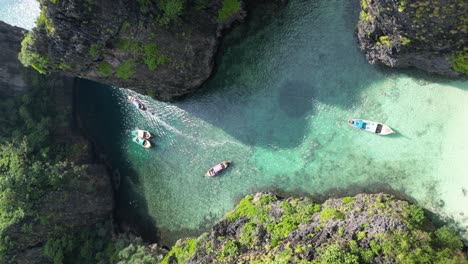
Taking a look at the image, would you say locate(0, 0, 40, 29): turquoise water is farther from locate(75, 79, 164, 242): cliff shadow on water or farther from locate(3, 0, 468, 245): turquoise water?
locate(3, 0, 468, 245): turquoise water

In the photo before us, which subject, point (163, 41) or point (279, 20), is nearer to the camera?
point (163, 41)

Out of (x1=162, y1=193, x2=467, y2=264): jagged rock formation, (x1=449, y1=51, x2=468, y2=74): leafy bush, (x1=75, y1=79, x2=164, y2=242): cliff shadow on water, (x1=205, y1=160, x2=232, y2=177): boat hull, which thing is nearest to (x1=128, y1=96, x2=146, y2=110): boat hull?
(x1=75, y1=79, x2=164, y2=242): cliff shadow on water

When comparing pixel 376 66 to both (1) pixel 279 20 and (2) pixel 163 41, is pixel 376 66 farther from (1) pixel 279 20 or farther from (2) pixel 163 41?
(2) pixel 163 41

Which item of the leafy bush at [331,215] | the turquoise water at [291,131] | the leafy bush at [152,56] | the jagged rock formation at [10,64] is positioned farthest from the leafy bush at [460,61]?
the jagged rock formation at [10,64]

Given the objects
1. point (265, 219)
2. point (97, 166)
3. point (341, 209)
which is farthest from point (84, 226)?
point (341, 209)

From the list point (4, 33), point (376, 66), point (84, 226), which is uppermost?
point (376, 66)

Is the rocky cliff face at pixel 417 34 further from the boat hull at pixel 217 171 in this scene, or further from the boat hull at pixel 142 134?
the boat hull at pixel 142 134
